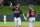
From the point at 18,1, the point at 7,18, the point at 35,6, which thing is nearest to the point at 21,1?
the point at 18,1

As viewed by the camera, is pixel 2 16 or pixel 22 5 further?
pixel 22 5

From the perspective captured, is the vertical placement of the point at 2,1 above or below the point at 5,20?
above

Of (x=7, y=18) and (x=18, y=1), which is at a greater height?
A: (x=18, y=1)

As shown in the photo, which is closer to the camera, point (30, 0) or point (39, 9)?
point (39, 9)

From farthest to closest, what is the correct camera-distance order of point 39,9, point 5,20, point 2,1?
1. point 2,1
2. point 39,9
3. point 5,20

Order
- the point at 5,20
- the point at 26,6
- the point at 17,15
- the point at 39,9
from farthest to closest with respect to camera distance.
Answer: the point at 26,6 → the point at 39,9 → the point at 5,20 → the point at 17,15

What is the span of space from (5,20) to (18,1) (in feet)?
51.9

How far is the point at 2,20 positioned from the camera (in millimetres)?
25469

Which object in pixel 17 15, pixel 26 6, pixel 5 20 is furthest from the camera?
pixel 26 6

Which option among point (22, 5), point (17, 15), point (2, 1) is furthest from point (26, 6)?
point (17, 15)

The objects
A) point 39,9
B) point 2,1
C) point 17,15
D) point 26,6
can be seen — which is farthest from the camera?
point 2,1

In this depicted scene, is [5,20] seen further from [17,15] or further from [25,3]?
[25,3]

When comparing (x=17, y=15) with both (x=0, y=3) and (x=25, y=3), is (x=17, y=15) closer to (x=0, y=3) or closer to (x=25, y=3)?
(x=25, y=3)

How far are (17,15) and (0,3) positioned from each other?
2845 centimetres
